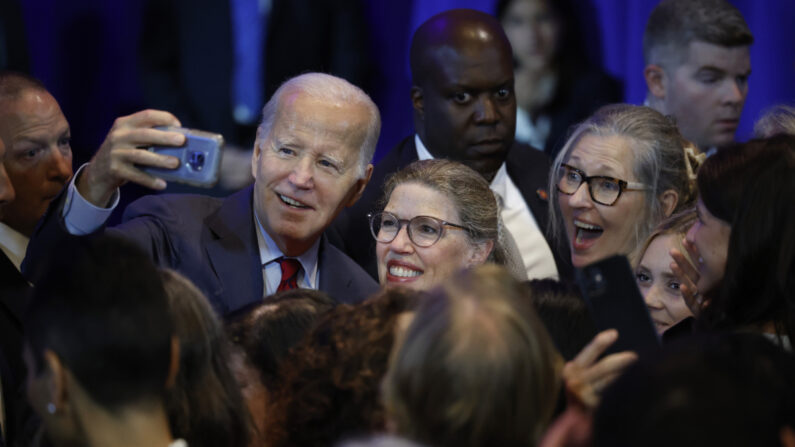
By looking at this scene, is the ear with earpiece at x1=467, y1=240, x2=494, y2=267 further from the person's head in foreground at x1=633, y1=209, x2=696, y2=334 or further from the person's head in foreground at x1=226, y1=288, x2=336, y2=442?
the person's head in foreground at x1=226, y1=288, x2=336, y2=442

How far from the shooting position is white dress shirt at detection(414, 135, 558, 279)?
12.8 feet

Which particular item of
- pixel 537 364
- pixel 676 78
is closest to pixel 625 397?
pixel 537 364

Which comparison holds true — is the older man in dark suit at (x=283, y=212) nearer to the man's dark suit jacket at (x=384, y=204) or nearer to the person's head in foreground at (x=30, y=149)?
the man's dark suit jacket at (x=384, y=204)

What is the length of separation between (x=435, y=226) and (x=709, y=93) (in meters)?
1.72

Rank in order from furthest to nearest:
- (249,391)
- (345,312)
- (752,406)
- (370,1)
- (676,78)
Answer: (370,1) < (676,78) < (249,391) < (345,312) < (752,406)

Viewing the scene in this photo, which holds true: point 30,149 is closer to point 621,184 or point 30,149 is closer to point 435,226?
point 435,226

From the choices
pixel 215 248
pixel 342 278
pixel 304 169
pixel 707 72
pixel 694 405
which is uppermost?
pixel 694 405

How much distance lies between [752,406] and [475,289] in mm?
461

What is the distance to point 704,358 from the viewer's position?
136 centimetres

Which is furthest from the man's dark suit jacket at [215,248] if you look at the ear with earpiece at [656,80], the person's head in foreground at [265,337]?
the ear with earpiece at [656,80]

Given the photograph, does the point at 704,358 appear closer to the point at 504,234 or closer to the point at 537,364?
the point at 537,364

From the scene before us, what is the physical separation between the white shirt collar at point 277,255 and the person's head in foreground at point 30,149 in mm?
745

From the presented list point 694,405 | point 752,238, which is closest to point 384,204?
point 752,238

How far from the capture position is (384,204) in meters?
3.48
